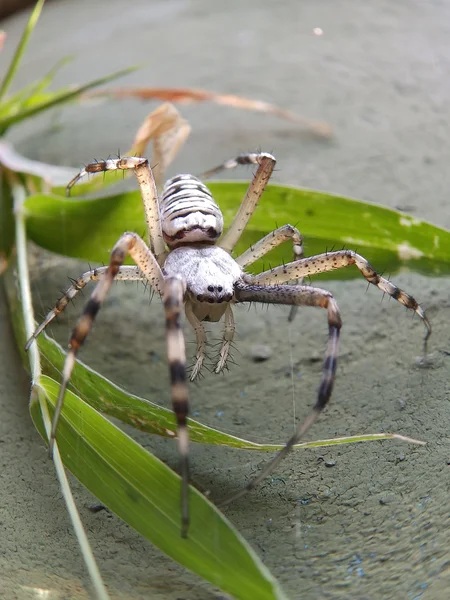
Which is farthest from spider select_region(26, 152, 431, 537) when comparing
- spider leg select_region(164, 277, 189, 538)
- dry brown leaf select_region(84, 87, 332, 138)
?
dry brown leaf select_region(84, 87, 332, 138)

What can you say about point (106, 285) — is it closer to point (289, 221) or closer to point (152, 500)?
point (152, 500)

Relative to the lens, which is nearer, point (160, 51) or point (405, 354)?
point (405, 354)

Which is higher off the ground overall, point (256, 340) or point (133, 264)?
point (133, 264)

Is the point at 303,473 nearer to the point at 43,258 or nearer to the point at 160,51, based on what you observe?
the point at 43,258

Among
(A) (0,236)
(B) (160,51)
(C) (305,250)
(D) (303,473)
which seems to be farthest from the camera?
(B) (160,51)

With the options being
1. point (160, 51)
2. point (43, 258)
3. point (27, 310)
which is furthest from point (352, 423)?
point (160, 51)

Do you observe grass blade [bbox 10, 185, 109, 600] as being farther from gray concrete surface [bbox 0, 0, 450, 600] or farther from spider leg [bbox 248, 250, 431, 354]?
spider leg [bbox 248, 250, 431, 354]

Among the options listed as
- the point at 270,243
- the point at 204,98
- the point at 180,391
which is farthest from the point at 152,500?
the point at 204,98
